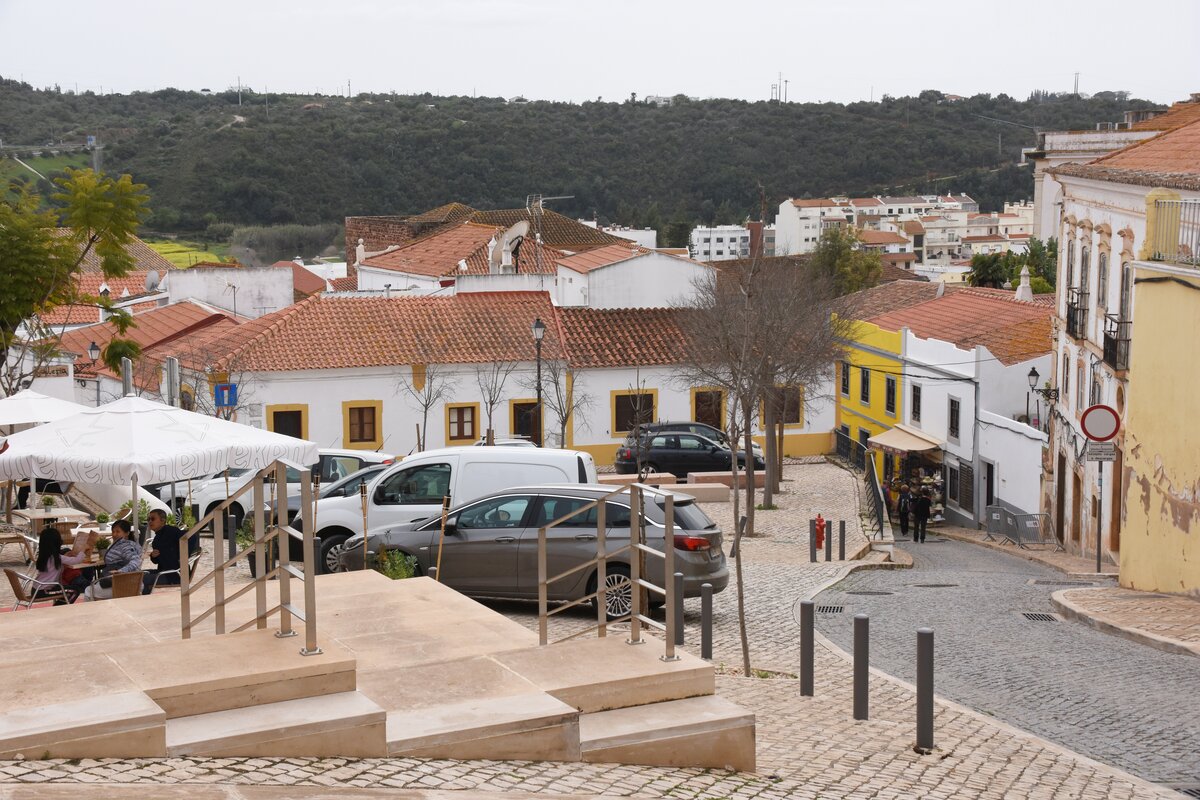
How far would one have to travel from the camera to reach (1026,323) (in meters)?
39.5

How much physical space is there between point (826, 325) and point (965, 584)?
2024 cm

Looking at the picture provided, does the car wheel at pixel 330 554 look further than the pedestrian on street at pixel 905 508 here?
No

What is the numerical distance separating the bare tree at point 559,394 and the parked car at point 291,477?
1100cm

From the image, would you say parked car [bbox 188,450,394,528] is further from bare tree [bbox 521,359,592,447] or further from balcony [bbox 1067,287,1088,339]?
balcony [bbox 1067,287,1088,339]

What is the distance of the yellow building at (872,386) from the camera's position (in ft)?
141

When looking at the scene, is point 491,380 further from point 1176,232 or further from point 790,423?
point 1176,232

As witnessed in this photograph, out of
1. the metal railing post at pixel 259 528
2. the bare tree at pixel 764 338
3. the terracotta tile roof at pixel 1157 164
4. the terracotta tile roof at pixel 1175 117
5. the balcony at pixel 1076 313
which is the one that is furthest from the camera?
the terracotta tile roof at pixel 1175 117

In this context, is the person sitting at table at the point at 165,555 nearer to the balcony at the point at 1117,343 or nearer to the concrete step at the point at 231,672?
the concrete step at the point at 231,672

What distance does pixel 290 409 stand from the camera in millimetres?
35531

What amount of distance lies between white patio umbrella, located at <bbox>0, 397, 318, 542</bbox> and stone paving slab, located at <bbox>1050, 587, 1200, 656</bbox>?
909cm

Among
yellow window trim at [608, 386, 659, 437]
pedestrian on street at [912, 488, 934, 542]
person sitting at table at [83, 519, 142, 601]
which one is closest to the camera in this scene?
person sitting at table at [83, 519, 142, 601]

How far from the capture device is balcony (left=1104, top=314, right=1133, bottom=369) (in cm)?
2380

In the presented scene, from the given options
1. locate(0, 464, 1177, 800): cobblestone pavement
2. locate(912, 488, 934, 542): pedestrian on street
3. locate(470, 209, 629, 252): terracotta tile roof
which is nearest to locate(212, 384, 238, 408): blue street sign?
locate(912, 488, 934, 542): pedestrian on street

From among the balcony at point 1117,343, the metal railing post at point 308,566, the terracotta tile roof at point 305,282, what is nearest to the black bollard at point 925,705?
the metal railing post at point 308,566
